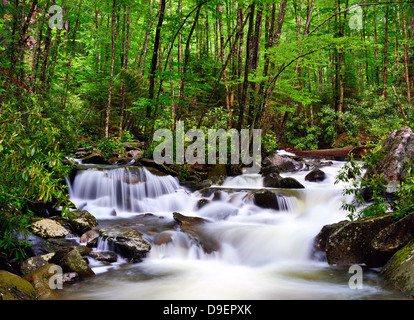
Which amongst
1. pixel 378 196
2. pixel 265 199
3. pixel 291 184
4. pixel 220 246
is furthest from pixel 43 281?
pixel 291 184

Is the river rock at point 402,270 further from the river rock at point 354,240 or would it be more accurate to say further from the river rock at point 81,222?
the river rock at point 81,222

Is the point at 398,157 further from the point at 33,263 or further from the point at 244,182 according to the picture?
the point at 33,263

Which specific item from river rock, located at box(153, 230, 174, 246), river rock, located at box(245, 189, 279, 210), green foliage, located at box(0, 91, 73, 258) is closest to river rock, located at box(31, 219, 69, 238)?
green foliage, located at box(0, 91, 73, 258)

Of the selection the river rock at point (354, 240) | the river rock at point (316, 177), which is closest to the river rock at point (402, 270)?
the river rock at point (354, 240)

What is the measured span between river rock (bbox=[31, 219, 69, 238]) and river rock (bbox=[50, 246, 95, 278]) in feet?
3.78

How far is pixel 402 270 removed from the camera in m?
3.73

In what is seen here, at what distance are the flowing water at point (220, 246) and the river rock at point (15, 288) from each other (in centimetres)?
47

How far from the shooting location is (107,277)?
4.44 meters

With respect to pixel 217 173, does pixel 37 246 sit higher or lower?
lower

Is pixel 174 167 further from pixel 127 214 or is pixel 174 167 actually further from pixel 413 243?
pixel 413 243

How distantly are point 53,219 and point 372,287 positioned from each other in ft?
18.9

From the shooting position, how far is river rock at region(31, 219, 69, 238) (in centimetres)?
513

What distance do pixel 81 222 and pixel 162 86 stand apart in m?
9.28
